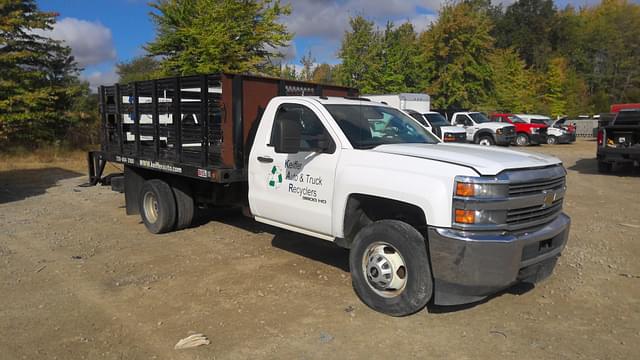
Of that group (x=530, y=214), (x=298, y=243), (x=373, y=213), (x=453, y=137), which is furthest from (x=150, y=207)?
(x=453, y=137)

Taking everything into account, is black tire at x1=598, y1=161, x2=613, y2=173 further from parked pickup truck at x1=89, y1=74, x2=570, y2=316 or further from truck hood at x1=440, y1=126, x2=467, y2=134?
parked pickup truck at x1=89, y1=74, x2=570, y2=316

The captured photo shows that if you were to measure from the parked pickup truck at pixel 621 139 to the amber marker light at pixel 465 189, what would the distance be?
12063 millimetres

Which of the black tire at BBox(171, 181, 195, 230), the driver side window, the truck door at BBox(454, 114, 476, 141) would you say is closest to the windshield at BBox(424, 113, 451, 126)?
the truck door at BBox(454, 114, 476, 141)

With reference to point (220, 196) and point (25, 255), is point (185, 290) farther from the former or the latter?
point (25, 255)

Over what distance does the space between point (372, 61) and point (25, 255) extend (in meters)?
33.5

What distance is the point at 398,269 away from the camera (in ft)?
14.4

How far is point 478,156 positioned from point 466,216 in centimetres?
70

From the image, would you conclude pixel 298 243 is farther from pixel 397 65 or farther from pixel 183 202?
pixel 397 65

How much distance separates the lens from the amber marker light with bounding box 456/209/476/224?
12.6ft

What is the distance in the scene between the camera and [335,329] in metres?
4.20

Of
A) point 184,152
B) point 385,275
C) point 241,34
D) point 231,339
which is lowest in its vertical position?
point 231,339

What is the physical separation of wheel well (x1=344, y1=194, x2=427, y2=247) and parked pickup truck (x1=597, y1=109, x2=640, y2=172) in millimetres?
11821

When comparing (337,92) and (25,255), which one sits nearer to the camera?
(25,255)

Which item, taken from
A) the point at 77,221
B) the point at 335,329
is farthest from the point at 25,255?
the point at 335,329
